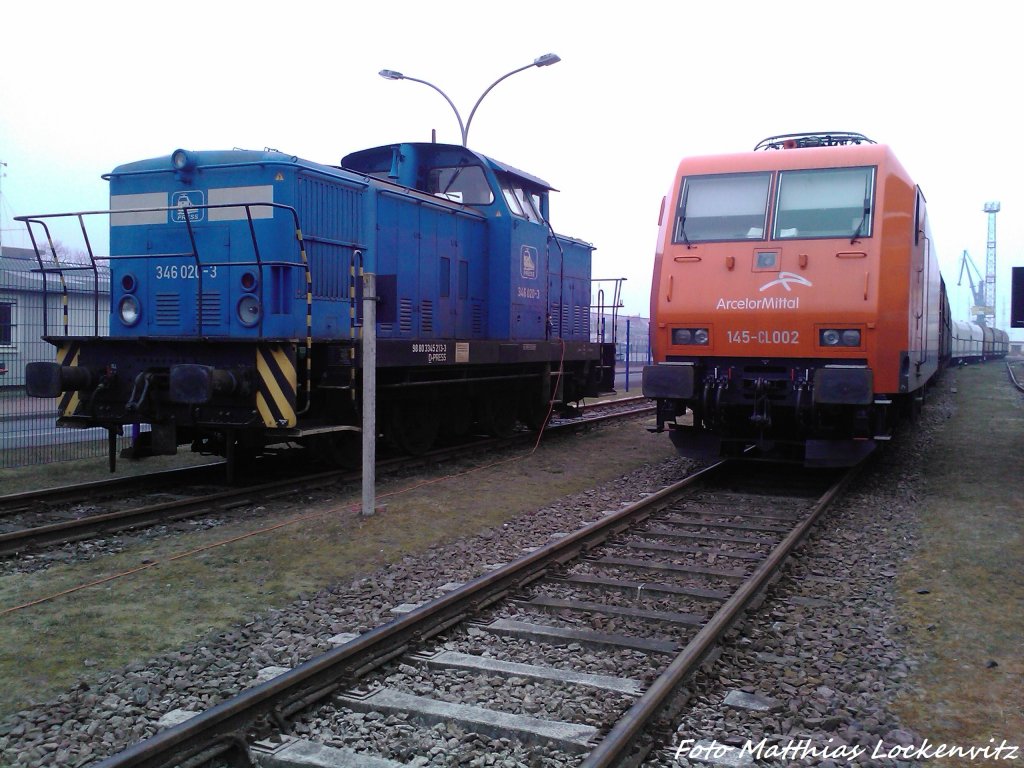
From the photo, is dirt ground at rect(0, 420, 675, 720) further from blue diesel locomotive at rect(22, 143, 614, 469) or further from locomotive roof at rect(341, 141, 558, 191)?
locomotive roof at rect(341, 141, 558, 191)

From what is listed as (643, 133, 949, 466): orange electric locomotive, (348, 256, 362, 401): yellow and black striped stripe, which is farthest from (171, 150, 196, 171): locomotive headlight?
(643, 133, 949, 466): orange electric locomotive

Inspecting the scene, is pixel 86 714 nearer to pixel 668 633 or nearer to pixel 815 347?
pixel 668 633

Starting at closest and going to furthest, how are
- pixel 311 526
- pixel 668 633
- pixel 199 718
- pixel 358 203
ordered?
pixel 199 718
pixel 668 633
pixel 311 526
pixel 358 203

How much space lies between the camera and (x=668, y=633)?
4516 mm

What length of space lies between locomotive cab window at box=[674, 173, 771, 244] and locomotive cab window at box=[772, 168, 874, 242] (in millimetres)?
203

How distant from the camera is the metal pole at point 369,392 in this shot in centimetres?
735

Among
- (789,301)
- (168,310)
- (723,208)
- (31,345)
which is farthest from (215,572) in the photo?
(723,208)

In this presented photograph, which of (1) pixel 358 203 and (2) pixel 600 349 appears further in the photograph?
(2) pixel 600 349

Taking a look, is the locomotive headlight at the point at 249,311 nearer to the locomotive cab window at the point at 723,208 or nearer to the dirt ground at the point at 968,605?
the locomotive cab window at the point at 723,208

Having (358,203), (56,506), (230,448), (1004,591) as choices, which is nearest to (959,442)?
(1004,591)

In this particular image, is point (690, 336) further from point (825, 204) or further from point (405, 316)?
point (405, 316)

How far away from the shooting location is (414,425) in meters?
10.6

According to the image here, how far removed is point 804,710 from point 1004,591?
2559 mm

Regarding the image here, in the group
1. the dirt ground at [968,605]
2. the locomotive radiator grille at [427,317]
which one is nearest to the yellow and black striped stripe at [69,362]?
the locomotive radiator grille at [427,317]
